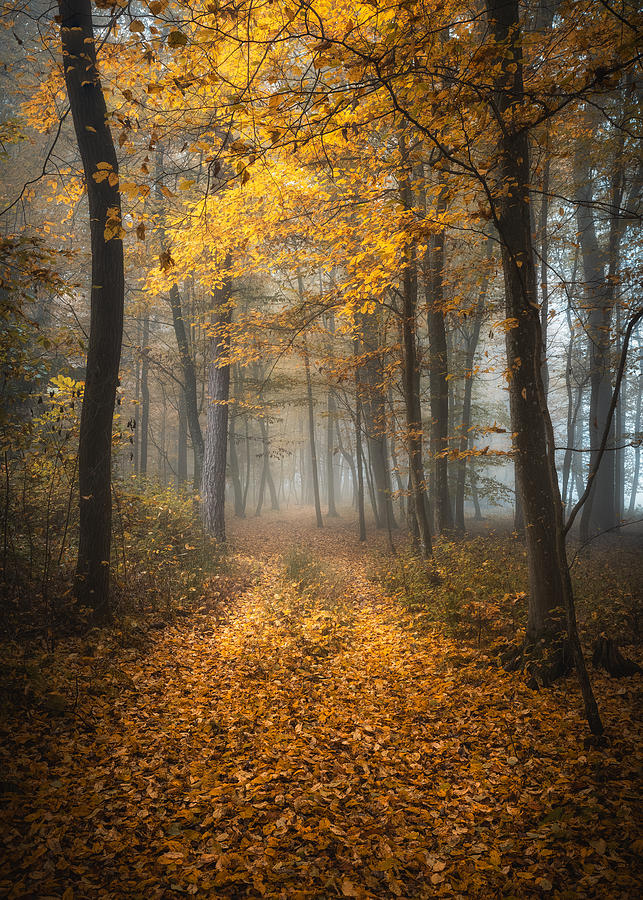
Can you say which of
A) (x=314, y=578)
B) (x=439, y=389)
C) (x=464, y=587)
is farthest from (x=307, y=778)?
(x=439, y=389)

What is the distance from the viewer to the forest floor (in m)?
2.47

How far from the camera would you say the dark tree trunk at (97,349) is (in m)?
5.25

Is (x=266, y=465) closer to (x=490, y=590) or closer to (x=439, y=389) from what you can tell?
(x=439, y=389)

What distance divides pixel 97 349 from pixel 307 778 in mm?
5317

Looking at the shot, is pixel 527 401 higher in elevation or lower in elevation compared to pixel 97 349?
lower

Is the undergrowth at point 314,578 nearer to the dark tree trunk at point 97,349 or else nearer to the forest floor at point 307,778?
the forest floor at point 307,778

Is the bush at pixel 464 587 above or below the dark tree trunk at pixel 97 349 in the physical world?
below

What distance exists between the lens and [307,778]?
332 cm

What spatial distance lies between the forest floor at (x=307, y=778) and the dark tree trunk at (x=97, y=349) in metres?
0.96

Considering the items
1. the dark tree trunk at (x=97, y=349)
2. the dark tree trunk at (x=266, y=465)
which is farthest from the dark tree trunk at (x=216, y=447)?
the dark tree trunk at (x=266, y=465)

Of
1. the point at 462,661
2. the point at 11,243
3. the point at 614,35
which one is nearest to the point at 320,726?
the point at 462,661

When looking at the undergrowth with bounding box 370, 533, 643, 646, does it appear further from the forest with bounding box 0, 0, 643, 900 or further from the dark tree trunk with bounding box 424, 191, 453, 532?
the dark tree trunk with bounding box 424, 191, 453, 532

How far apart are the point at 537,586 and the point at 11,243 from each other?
6.67 metres

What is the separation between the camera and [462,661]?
5234 mm
